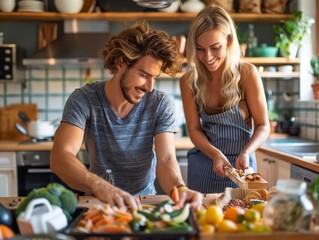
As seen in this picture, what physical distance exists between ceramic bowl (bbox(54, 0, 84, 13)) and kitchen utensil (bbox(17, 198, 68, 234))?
297 cm

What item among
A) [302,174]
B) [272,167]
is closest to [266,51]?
Answer: [272,167]

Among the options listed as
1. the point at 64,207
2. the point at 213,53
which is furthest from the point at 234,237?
the point at 213,53

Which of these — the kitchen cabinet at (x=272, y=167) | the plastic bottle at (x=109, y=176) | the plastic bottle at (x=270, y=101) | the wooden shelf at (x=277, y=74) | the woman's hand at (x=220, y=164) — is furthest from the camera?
the plastic bottle at (x=270, y=101)

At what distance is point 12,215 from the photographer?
4.48ft

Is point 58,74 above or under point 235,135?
above

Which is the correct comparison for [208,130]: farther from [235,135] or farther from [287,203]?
[287,203]

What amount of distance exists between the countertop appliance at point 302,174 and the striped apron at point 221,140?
0.48 m

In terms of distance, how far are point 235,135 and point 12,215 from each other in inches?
49.9

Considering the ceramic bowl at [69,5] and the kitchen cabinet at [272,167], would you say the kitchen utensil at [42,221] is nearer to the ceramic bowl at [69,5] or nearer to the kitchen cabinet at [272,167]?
the kitchen cabinet at [272,167]

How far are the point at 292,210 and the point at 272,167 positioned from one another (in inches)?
88.5

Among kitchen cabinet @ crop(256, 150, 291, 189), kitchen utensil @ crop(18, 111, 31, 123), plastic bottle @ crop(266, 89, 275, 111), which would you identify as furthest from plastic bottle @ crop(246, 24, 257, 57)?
kitchen utensil @ crop(18, 111, 31, 123)

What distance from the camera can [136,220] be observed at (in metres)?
1.15

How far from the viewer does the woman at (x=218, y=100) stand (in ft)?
7.15

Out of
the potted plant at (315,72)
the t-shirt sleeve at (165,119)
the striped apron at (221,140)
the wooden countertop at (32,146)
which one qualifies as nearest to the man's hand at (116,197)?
the t-shirt sleeve at (165,119)
